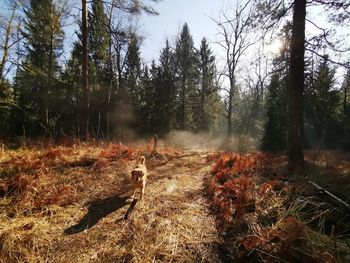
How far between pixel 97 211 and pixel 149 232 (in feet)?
4.31

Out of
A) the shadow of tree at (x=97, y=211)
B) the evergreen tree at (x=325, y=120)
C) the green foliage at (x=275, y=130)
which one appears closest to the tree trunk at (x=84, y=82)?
the shadow of tree at (x=97, y=211)

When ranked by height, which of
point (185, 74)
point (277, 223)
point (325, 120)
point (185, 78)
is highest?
point (185, 74)

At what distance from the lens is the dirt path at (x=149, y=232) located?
3.57m

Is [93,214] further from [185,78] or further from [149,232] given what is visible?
[185,78]

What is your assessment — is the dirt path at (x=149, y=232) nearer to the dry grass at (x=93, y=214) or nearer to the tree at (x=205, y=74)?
the dry grass at (x=93, y=214)

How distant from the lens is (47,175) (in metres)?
6.02

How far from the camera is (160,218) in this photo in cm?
462

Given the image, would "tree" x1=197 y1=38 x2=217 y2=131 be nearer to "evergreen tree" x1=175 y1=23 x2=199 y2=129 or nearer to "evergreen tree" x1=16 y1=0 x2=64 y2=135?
"evergreen tree" x1=175 y1=23 x2=199 y2=129

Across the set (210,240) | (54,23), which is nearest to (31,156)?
(210,240)

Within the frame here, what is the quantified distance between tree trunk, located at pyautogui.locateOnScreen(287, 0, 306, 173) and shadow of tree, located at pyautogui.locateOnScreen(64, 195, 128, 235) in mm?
4644

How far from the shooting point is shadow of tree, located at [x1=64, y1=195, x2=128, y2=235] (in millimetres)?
4320

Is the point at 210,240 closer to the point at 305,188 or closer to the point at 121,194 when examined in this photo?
the point at 305,188

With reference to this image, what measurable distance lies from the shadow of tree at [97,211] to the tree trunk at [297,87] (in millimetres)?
4644

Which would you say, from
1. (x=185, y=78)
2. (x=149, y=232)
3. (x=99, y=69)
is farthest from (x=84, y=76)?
(x=185, y=78)
